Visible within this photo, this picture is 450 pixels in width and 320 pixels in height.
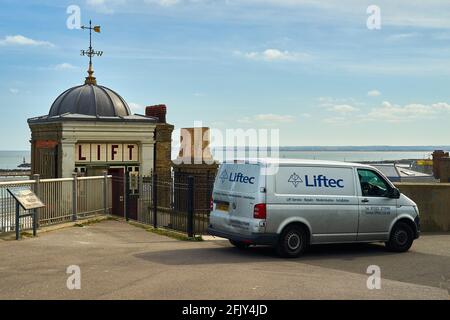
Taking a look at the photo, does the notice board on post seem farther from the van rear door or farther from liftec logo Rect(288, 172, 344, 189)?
liftec logo Rect(288, 172, 344, 189)

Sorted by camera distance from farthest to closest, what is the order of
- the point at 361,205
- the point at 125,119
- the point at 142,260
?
1. the point at 125,119
2. the point at 361,205
3. the point at 142,260

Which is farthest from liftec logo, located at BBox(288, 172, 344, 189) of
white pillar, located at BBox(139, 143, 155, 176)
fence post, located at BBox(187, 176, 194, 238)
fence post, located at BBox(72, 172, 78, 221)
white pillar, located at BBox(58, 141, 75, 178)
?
white pillar, located at BBox(139, 143, 155, 176)

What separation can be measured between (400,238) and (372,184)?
133cm

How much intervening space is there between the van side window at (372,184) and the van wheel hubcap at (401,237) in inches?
34.7

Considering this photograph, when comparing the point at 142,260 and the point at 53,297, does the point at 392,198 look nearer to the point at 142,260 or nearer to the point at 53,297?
the point at 142,260

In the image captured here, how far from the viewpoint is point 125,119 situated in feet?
84.3

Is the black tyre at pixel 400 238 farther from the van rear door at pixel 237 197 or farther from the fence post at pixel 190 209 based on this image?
the fence post at pixel 190 209

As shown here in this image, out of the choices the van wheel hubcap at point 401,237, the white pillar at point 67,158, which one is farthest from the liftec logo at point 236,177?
the white pillar at point 67,158

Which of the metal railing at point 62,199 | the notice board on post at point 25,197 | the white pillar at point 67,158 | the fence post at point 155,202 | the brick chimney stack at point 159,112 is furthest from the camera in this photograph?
the brick chimney stack at point 159,112

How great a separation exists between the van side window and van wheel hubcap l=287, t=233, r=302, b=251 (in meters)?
1.87

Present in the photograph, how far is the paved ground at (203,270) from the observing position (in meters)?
8.34

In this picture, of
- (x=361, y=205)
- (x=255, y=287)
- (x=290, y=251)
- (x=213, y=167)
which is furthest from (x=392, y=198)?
(x=213, y=167)
